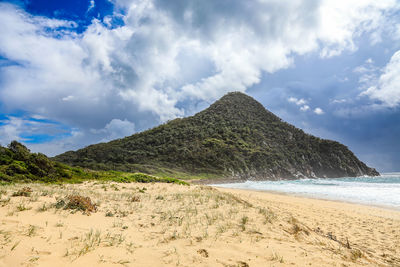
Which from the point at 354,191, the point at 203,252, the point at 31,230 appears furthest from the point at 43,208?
the point at 354,191

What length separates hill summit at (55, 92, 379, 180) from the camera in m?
67.5

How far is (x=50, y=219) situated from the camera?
6.27 m

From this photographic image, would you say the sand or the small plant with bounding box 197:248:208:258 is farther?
the small plant with bounding box 197:248:208:258

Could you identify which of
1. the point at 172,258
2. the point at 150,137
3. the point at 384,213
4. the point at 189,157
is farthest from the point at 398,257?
the point at 150,137

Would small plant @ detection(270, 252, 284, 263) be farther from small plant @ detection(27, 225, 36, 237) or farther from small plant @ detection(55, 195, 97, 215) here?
small plant @ detection(55, 195, 97, 215)

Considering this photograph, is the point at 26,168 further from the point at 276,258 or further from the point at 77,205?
the point at 276,258

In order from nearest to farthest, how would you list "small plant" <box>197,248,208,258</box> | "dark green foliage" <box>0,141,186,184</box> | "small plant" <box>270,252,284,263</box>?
"small plant" <box>270,252,284,263</box> < "small plant" <box>197,248,208,258</box> < "dark green foliage" <box>0,141,186,184</box>

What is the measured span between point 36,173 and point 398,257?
23.7 m

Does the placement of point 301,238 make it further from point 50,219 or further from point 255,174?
point 255,174

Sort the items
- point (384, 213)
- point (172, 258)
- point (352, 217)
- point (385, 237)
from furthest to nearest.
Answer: point (384, 213)
point (352, 217)
point (385, 237)
point (172, 258)

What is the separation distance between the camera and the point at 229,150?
80.4 meters

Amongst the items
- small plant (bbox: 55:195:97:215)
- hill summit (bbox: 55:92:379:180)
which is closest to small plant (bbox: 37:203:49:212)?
small plant (bbox: 55:195:97:215)

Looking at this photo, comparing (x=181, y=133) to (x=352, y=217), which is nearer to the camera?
(x=352, y=217)

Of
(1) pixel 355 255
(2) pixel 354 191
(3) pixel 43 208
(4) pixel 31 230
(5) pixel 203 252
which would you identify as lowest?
(1) pixel 355 255
